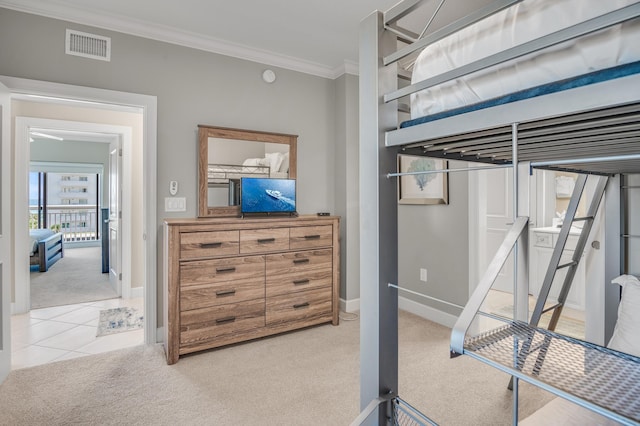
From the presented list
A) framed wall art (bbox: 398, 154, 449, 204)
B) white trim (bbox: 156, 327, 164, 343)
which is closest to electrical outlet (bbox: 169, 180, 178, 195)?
white trim (bbox: 156, 327, 164, 343)

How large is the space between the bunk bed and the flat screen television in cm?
203

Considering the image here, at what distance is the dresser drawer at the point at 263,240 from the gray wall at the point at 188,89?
63cm

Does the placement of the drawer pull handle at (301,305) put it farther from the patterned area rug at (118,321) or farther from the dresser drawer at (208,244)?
the patterned area rug at (118,321)

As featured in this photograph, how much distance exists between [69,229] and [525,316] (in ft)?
33.5

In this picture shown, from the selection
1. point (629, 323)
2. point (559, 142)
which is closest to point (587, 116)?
point (559, 142)

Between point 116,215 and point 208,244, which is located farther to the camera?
point 116,215

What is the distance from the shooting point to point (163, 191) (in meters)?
2.89

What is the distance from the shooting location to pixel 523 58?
0.81m

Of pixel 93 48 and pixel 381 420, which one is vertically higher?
pixel 93 48

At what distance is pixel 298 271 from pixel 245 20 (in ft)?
7.07

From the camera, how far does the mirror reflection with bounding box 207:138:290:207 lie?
3.08 m

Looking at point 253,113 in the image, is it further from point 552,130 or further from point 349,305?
point 552,130

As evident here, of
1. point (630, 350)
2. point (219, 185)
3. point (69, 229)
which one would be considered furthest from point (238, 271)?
point (69, 229)

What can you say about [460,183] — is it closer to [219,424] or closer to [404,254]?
[404,254]
